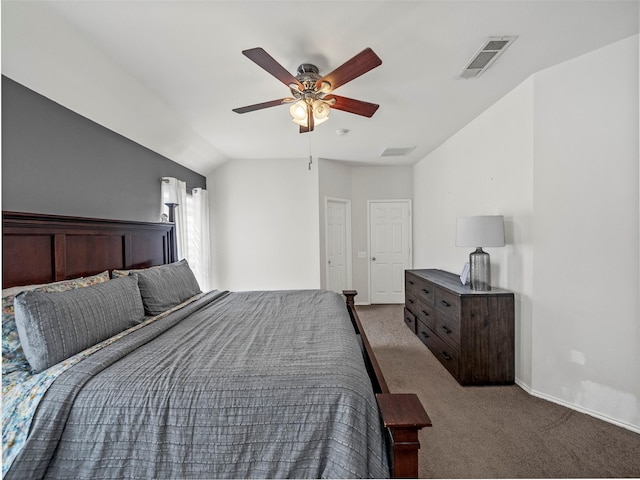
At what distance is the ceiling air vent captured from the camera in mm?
1890

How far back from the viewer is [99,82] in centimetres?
210

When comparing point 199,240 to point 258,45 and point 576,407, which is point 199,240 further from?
point 576,407

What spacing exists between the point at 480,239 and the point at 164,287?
2790 millimetres

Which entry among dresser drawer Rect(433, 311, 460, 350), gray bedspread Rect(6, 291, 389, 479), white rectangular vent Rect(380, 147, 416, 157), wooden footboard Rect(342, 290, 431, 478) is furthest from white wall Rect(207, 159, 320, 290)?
wooden footboard Rect(342, 290, 431, 478)

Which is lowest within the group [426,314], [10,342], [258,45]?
[426,314]

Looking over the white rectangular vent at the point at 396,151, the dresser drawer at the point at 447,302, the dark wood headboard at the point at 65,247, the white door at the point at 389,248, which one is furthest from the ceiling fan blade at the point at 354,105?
the white door at the point at 389,248

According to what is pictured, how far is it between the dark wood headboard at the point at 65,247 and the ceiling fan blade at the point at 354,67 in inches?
79.0

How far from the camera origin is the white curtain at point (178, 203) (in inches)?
134

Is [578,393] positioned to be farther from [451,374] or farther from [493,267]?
[493,267]

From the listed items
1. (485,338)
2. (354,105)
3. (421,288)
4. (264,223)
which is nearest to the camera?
(354,105)

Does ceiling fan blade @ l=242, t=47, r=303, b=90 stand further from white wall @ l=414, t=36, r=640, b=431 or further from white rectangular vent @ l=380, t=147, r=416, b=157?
white rectangular vent @ l=380, t=147, r=416, b=157

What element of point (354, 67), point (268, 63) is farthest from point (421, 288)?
point (268, 63)

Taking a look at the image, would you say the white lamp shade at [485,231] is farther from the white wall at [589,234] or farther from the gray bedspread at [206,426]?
the gray bedspread at [206,426]

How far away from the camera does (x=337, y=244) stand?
5.25 metres
